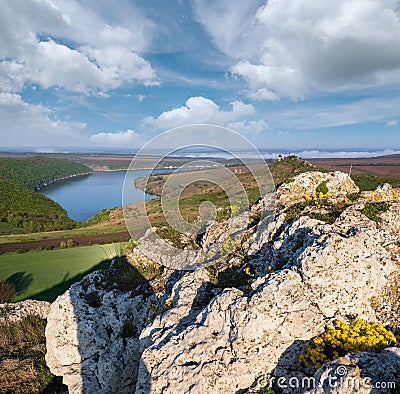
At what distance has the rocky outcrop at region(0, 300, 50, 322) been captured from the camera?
10.9 m

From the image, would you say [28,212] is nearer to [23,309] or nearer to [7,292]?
[7,292]

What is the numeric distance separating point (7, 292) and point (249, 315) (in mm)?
12870

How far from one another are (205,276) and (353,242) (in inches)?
144

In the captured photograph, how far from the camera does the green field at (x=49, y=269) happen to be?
13195 mm

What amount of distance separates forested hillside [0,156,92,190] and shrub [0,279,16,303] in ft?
418

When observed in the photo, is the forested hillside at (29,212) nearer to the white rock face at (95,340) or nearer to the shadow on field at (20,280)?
the shadow on field at (20,280)

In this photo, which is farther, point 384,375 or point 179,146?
point 179,146

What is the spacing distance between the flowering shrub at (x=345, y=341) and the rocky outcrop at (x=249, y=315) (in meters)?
0.16

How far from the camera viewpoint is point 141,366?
523 centimetres

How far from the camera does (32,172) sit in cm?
15838

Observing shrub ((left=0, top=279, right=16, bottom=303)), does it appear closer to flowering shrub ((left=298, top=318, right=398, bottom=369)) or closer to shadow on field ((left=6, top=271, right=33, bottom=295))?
shadow on field ((left=6, top=271, right=33, bottom=295))

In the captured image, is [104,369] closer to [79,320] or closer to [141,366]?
[79,320]

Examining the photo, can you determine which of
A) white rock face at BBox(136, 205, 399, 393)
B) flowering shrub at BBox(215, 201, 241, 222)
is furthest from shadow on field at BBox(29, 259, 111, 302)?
white rock face at BBox(136, 205, 399, 393)

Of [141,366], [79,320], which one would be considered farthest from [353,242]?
[79,320]
